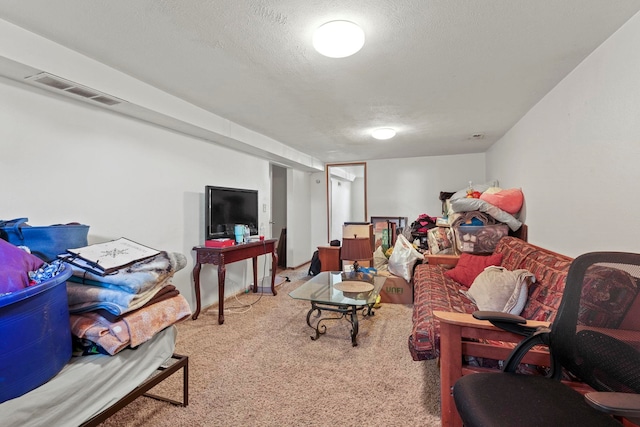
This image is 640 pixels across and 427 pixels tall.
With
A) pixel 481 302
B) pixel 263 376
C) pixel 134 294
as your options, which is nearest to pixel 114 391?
pixel 134 294

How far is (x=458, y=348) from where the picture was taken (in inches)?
58.7

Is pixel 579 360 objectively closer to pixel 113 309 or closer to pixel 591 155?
pixel 591 155

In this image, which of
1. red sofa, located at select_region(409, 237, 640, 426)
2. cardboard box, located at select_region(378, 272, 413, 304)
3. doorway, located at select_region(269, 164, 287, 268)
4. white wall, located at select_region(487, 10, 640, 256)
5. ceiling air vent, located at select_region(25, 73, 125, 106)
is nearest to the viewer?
red sofa, located at select_region(409, 237, 640, 426)

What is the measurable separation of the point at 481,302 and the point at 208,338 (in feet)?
7.51

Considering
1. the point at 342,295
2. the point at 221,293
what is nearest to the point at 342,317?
the point at 342,295

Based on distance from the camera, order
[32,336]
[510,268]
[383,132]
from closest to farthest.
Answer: [32,336]
[510,268]
[383,132]

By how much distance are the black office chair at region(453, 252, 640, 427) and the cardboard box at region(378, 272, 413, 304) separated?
2.33 metres

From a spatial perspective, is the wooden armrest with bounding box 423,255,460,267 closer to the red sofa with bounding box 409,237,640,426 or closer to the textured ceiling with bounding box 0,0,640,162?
the red sofa with bounding box 409,237,640,426

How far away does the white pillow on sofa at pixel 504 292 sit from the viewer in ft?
6.26

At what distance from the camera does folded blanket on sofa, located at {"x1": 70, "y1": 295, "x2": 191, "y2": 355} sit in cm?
129

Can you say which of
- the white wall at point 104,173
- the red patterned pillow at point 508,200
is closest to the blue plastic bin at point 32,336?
the white wall at point 104,173

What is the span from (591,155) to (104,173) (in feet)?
11.5

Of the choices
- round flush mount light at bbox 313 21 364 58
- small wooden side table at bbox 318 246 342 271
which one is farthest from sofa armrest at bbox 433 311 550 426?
small wooden side table at bbox 318 246 342 271

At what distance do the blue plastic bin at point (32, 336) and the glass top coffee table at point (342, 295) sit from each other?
5.53 ft
